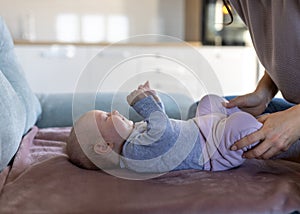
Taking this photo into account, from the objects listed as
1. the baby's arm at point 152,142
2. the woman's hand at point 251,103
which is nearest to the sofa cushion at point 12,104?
the baby's arm at point 152,142

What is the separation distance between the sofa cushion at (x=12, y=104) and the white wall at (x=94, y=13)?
2.09 meters

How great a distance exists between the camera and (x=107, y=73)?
125cm

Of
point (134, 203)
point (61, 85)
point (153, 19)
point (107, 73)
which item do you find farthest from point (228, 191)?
point (153, 19)

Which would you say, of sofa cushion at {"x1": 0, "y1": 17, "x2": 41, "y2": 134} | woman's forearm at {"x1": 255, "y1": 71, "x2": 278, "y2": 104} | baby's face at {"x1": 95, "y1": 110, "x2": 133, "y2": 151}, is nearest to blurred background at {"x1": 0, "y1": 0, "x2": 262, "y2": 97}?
sofa cushion at {"x1": 0, "y1": 17, "x2": 41, "y2": 134}

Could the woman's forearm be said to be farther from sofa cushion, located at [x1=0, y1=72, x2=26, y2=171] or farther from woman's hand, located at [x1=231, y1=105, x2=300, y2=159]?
sofa cushion, located at [x1=0, y1=72, x2=26, y2=171]

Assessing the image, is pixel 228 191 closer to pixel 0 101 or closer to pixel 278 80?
pixel 278 80

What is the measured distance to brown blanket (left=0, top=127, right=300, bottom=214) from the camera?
0.79m

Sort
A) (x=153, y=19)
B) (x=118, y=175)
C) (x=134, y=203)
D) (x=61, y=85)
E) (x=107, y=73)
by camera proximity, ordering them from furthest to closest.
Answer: (x=153, y=19) → (x=61, y=85) → (x=107, y=73) → (x=118, y=175) → (x=134, y=203)

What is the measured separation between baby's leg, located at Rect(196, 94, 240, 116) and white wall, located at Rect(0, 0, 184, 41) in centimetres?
259

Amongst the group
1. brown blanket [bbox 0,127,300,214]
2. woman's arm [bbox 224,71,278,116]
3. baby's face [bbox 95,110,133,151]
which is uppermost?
woman's arm [bbox 224,71,278,116]

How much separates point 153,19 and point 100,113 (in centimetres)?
271

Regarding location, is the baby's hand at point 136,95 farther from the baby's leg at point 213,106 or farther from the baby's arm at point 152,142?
the baby's leg at point 213,106

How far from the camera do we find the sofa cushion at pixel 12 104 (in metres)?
1.02

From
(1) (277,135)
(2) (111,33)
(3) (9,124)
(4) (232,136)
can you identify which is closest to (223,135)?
(4) (232,136)
